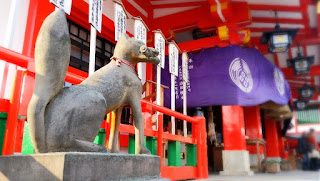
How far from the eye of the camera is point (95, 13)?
A: 159 inches

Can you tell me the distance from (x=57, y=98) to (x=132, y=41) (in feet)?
2.50

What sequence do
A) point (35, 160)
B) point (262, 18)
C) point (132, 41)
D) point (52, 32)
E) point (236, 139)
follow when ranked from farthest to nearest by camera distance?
point (262, 18), point (236, 139), point (132, 41), point (52, 32), point (35, 160)

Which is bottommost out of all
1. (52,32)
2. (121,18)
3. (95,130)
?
(95,130)

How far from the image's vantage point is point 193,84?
293 inches

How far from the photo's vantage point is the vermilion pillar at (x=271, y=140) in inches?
441

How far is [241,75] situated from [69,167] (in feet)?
21.9

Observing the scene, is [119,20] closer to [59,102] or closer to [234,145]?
[59,102]

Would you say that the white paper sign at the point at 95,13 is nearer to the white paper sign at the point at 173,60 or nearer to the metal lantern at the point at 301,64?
the white paper sign at the point at 173,60

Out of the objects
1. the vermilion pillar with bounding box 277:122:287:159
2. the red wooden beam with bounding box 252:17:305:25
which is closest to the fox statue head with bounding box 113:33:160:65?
the red wooden beam with bounding box 252:17:305:25

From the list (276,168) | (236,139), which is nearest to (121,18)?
(236,139)

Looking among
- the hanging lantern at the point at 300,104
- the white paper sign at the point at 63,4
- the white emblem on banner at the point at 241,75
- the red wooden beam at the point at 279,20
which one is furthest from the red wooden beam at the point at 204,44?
the hanging lantern at the point at 300,104

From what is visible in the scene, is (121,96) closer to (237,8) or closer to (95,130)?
(95,130)

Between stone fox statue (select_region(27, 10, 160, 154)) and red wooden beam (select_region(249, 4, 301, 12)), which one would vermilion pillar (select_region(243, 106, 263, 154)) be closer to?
red wooden beam (select_region(249, 4, 301, 12))

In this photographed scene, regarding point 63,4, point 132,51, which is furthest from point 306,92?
point 132,51
